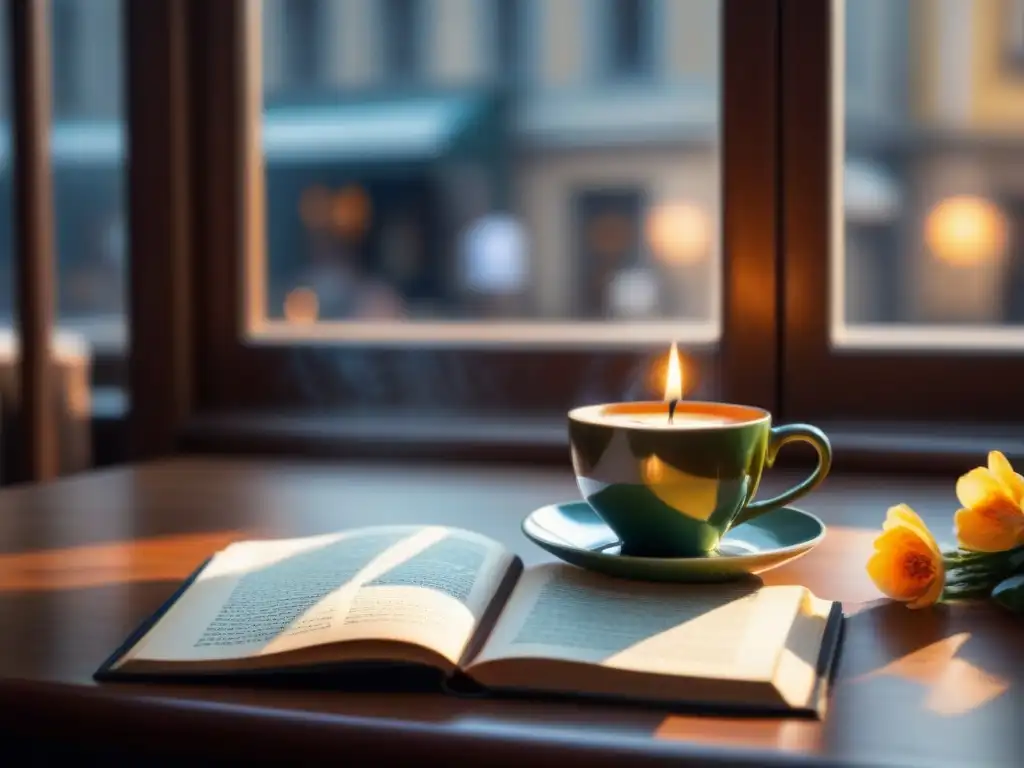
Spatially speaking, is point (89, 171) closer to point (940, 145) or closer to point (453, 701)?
point (453, 701)

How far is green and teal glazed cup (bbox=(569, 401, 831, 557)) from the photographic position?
575 mm

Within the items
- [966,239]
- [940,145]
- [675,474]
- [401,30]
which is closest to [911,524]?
[675,474]

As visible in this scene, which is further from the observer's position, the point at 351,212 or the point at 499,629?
the point at 351,212

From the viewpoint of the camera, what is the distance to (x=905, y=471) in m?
0.99

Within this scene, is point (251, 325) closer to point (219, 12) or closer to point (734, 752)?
point (219, 12)

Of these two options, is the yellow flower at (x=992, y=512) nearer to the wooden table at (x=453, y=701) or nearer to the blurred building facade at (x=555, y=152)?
the wooden table at (x=453, y=701)

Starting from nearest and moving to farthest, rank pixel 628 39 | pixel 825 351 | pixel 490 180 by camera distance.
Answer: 1. pixel 825 351
2. pixel 628 39
3. pixel 490 180

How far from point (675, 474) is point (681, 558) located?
0.04 m

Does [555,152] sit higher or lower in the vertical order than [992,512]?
higher

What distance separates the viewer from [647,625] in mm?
505

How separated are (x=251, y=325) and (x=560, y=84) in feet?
36.3

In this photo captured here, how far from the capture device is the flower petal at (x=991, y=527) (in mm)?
571

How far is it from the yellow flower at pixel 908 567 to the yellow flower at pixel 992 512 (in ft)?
0.07

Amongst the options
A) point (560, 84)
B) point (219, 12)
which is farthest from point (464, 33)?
point (219, 12)
